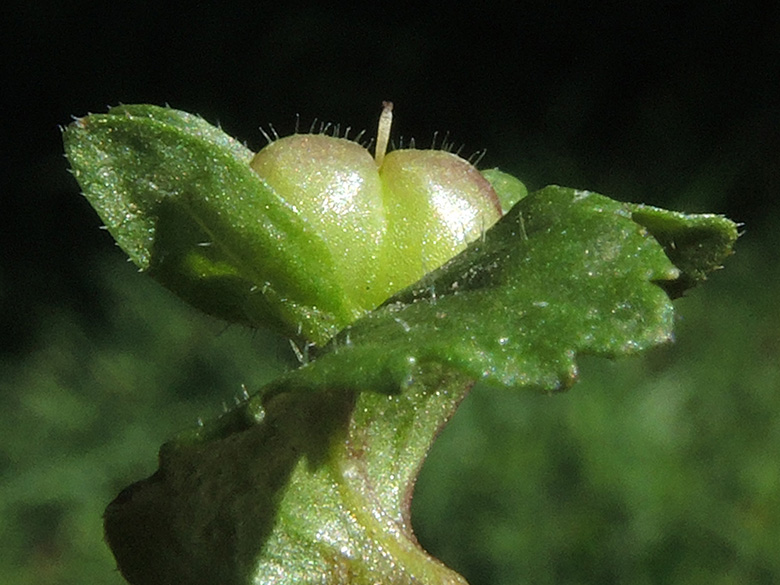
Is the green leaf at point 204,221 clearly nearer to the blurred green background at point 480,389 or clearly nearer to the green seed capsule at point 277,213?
the green seed capsule at point 277,213

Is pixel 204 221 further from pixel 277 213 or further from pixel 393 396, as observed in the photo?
pixel 393 396

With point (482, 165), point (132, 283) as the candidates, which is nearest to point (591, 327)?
point (132, 283)

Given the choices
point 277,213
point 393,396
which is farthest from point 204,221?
point 393,396

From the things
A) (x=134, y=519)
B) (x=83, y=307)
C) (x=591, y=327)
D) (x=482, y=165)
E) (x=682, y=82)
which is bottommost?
(x=83, y=307)

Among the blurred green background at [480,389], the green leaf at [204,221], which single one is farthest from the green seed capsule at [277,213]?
the blurred green background at [480,389]

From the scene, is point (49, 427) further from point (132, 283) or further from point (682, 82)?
point (682, 82)

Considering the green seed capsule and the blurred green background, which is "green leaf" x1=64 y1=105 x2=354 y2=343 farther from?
the blurred green background
